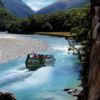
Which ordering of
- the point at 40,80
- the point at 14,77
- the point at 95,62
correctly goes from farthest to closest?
the point at 14,77 → the point at 40,80 → the point at 95,62

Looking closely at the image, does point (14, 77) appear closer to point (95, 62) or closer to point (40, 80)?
point (40, 80)

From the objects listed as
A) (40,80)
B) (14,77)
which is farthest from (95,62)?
(14,77)

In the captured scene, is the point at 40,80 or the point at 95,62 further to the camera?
the point at 40,80

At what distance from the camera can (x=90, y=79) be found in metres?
2.71

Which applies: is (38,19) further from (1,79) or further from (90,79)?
(90,79)

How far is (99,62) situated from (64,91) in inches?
1333

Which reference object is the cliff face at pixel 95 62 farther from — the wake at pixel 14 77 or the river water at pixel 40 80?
the wake at pixel 14 77

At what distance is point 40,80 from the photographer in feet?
151

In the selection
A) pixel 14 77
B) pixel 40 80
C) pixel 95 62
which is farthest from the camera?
pixel 14 77

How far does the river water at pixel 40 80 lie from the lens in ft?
115

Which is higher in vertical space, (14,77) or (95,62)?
(95,62)

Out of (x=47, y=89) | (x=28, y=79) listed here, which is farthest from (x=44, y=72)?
(x=47, y=89)

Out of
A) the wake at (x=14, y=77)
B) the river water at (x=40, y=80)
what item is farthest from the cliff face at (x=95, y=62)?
the wake at (x=14, y=77)

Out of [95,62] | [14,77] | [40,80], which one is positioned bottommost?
[40,80]
